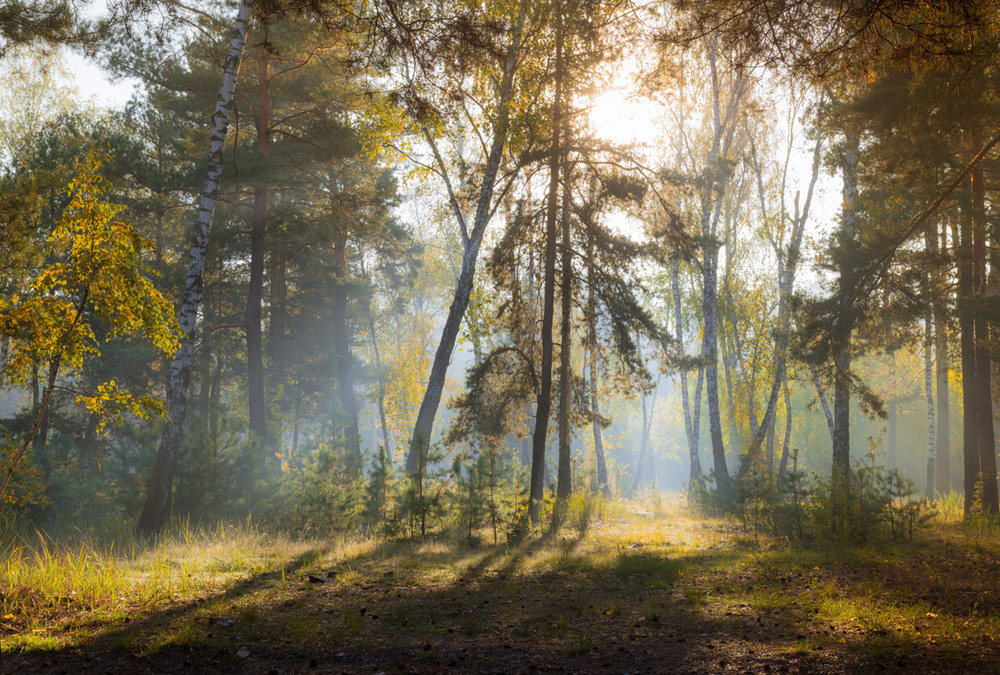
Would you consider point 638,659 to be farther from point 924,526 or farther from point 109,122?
point 109,122

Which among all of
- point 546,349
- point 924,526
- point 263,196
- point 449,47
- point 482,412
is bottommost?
point 924,526

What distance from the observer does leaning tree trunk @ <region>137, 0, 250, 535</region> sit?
1026cm

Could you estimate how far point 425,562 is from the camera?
26.2 ft

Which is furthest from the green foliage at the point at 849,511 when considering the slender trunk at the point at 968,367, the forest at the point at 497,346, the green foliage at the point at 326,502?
the green foliage at the point at 326,502

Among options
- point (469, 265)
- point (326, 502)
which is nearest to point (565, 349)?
point (469, 265)

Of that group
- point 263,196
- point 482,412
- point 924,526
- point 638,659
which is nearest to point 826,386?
point 924,526

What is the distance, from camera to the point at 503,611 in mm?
5781

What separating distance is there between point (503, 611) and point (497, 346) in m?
8.06

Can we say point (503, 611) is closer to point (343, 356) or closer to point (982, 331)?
point (982, 331)

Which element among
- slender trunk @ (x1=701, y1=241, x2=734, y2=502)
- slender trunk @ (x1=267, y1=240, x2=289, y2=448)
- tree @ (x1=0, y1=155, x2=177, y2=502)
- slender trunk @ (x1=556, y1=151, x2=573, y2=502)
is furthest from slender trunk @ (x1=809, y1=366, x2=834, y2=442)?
slender trunk @ (x1=267, y1=240, x2=289, y2=448)

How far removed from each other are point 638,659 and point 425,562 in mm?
4088

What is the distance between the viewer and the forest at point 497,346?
5.13 metres

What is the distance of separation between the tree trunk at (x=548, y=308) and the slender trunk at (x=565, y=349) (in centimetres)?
35

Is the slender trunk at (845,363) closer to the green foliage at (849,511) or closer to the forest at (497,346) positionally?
the forest at (497,346)
